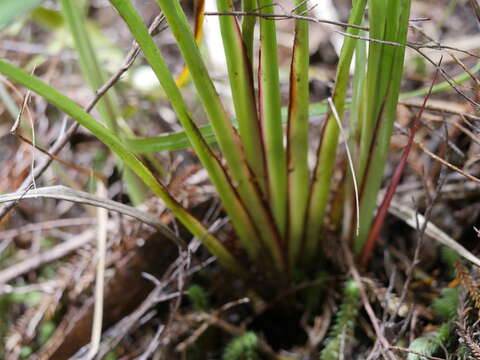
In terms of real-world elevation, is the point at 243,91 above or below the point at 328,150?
above

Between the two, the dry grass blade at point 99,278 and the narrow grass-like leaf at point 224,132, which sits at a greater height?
the narrow grass-like leaf at point 224,132

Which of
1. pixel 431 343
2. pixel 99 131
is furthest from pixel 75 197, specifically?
pixel 431 343

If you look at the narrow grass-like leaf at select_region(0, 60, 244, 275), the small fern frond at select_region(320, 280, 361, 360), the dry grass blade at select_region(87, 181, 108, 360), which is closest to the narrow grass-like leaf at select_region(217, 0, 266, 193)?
the narrow grass-like leaf at select_region(0, 60, 244, 275)

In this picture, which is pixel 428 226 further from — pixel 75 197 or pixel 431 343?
pixel 75 197

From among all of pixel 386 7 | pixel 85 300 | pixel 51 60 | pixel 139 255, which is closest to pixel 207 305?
pixel 139 255

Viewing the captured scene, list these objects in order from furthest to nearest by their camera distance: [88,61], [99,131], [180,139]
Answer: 1. [88,61]
2. [180,139]
3. [99,131]

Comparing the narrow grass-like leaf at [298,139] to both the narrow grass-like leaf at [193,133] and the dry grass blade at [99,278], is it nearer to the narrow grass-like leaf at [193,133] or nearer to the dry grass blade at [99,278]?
the narrow grass-like leaf at [193,133]

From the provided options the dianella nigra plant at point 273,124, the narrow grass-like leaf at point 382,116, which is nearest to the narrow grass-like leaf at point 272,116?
the dianella nigra plant at point 273,124
